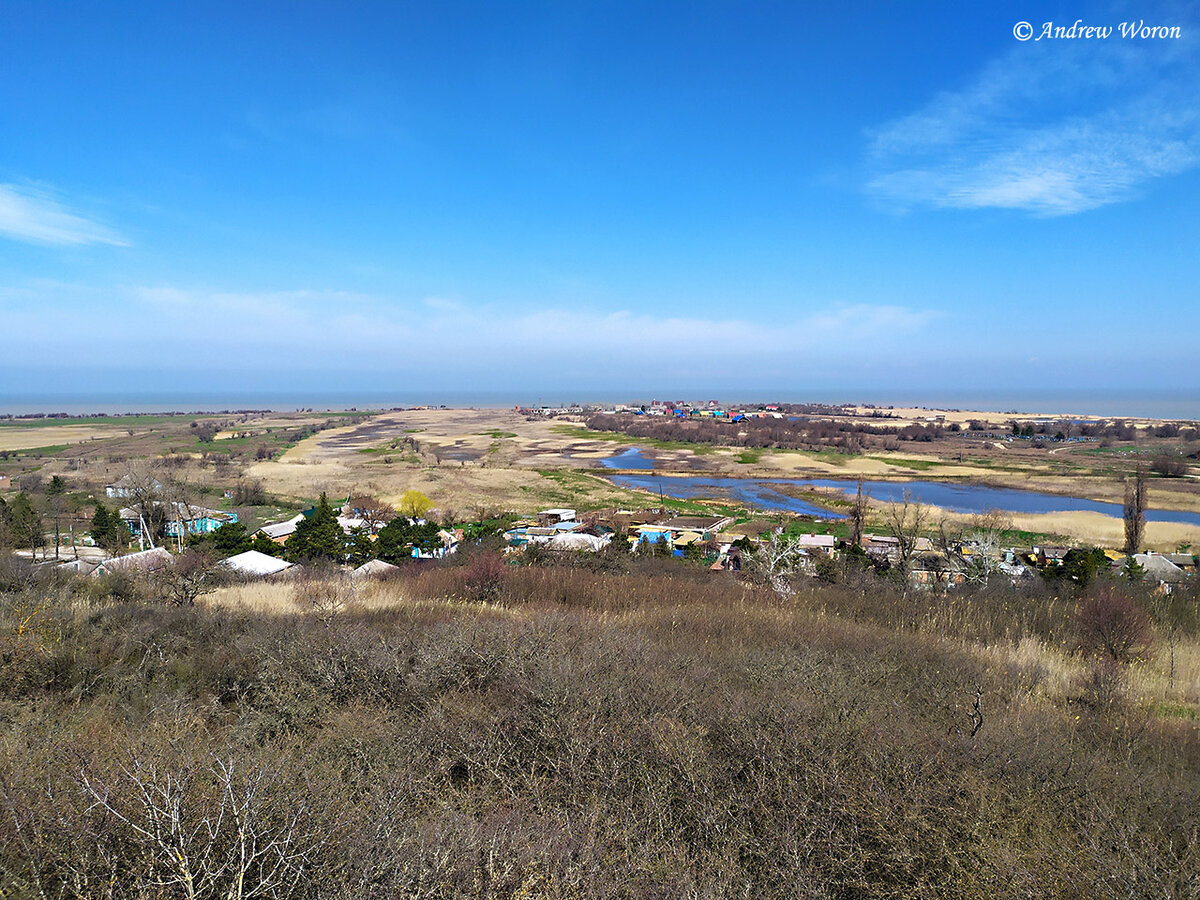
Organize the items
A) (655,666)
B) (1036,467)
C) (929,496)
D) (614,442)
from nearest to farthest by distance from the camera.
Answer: (655,666)
(929,496)
(1036,467)
(614,442)

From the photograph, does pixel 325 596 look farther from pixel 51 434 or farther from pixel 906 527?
pixel 51 434

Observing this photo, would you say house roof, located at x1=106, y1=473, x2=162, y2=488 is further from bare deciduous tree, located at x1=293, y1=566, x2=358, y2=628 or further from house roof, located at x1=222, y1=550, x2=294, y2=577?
bare deciduous tree, located at x1=293, y1=566, x2=358, y2=628

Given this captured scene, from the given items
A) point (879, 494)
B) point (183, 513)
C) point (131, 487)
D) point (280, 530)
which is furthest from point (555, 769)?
point (879, 494)

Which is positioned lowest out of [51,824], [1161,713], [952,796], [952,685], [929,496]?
[929,496]

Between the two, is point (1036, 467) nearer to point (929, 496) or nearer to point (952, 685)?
point (929, 496)

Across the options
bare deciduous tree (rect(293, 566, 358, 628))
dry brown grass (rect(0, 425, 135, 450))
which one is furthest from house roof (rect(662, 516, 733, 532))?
dry brown grass (rect(0, 425, 135, 450))

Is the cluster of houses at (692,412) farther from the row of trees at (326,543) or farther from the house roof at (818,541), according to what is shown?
the row of trees at (326,543)

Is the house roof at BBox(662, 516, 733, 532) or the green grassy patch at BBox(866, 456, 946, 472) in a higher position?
the green grassy patch at BBox(866, 456, 946, 472)

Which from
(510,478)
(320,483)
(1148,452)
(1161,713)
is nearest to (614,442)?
(510,478)

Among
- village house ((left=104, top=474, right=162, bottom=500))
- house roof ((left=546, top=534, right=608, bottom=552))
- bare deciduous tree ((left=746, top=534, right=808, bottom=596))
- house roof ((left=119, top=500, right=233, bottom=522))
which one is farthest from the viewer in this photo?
village house ((left=104, top=474, right=162, bottom=500))

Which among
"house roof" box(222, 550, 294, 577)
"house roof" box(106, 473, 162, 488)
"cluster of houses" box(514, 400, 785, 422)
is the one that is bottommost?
"house roof" box(222, 550, 294, 577)
